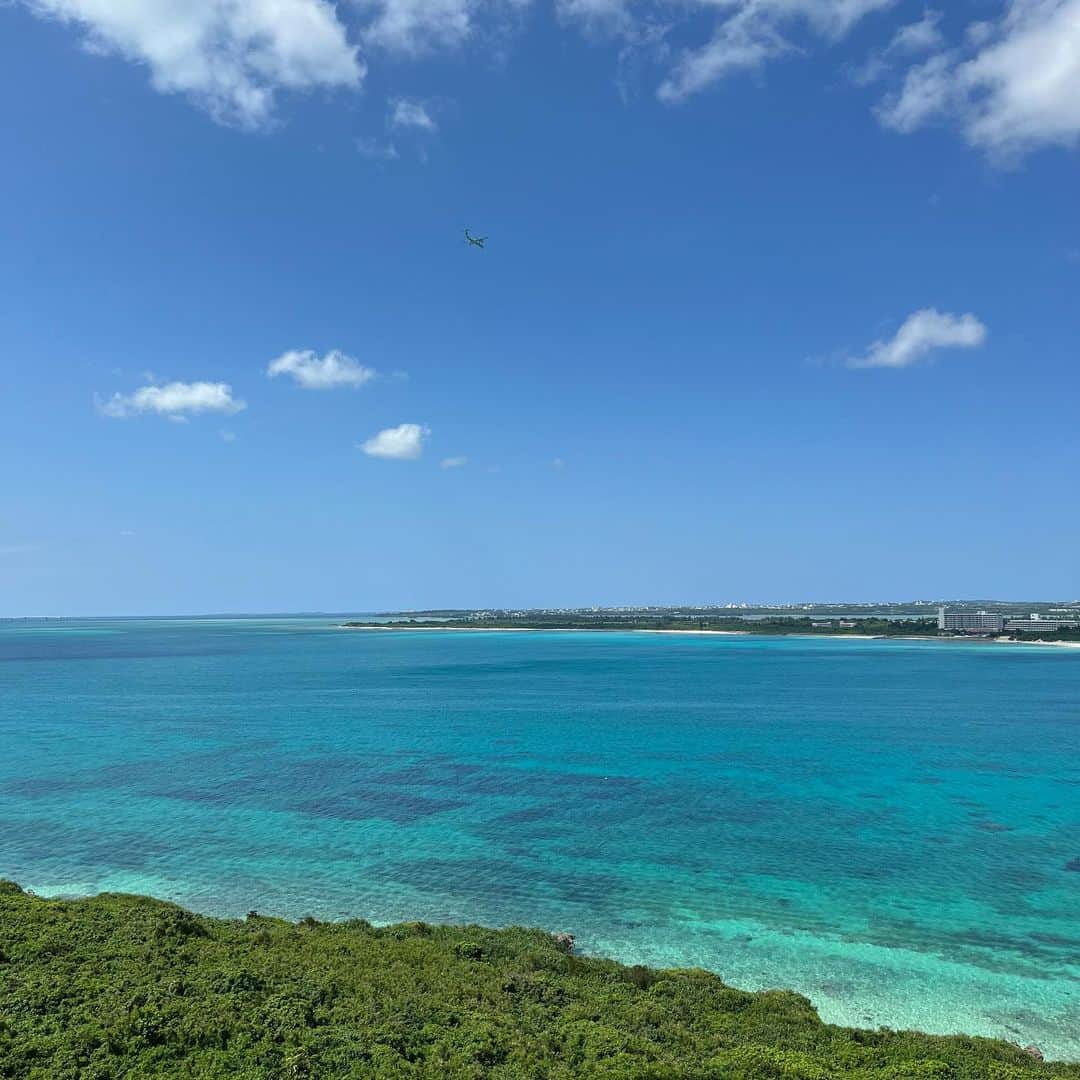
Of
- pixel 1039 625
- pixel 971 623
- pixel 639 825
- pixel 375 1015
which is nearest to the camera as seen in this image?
pixel 375 1015

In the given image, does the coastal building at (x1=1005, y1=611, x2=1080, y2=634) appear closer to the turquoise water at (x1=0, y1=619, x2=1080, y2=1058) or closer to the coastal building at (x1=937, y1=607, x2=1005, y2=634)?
the coastal building at (x1=937, y1=607, x2=1005, y2=634)

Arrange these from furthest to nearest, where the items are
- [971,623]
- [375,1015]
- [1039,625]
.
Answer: [971,623] → [1039,625] → [375,1015]

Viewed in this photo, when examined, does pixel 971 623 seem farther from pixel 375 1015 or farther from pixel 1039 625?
pixel 375 1015

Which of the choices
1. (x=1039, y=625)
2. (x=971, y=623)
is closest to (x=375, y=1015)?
(x=1039, y=625)

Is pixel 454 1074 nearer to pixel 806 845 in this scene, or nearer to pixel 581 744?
pixel 806 845

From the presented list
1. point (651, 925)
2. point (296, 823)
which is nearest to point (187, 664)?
point (296, 823)

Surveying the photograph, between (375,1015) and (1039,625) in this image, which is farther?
(1039,625)
